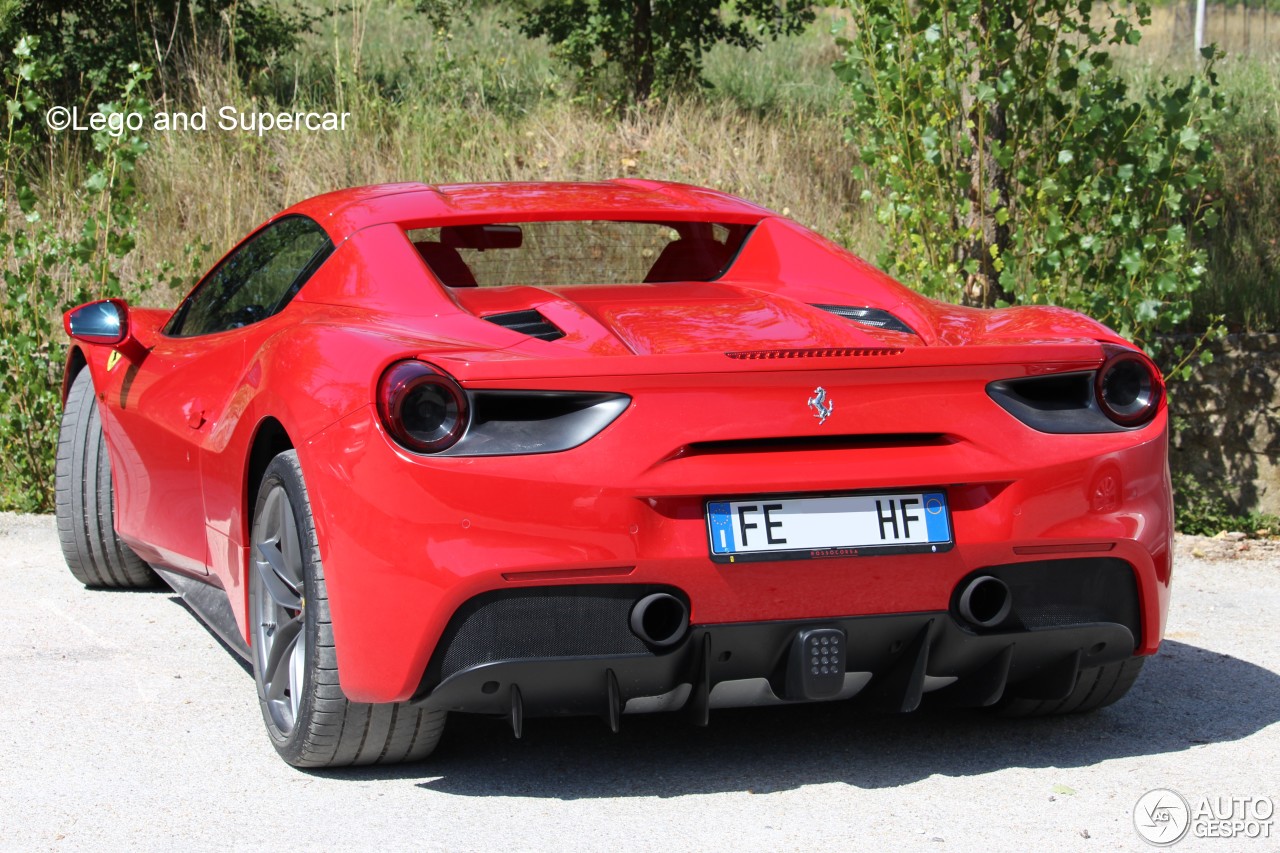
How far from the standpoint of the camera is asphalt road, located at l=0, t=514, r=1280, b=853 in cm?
322

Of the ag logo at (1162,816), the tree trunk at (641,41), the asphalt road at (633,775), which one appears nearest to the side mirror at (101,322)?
the asphalt road at (633,775)

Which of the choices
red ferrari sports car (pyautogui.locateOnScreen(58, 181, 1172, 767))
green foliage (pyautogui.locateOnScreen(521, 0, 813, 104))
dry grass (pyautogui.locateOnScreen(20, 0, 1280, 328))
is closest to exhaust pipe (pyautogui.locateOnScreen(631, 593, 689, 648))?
red ferrari sports car (pyautogui.locateOnScreen(58, 181, 1172, 767))

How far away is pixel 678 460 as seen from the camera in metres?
3.11

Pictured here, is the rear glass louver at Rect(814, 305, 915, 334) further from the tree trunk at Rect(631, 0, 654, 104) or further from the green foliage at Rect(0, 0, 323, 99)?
the green foliage at Rect(0, 0, 323, 99)

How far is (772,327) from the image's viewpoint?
11.4 ft

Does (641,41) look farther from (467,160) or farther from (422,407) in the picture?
(422,407)

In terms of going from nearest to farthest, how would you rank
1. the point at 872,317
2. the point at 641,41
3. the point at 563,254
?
the point at 872,317, the point at 563,254, the point at 641,41

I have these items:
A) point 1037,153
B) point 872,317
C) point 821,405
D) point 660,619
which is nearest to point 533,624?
point 660,619

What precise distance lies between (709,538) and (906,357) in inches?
22.1

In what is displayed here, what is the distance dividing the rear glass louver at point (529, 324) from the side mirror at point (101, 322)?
172 centimetres

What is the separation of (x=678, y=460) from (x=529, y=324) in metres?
0.54

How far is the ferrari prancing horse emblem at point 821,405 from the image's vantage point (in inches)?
125

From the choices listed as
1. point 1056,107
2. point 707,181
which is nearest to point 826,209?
point 707,181

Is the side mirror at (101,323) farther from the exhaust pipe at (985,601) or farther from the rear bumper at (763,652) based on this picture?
the exhaust pipe at (985,601)
